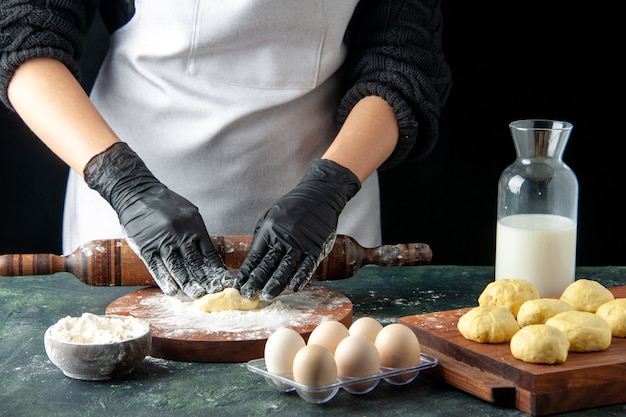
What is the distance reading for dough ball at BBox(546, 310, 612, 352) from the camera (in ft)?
4.70

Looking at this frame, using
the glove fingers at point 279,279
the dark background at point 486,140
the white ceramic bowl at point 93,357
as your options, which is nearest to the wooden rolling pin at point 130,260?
the glove fingers at point 279,279

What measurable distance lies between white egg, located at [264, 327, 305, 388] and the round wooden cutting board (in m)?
0.22

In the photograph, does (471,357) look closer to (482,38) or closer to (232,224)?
(232,224)

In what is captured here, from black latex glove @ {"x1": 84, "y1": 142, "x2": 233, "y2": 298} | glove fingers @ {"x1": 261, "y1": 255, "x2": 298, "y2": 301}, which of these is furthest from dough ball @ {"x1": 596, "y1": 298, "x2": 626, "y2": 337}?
black latex glove @ {"x1": 84, "y1": 142, "x2": 233, "y2": 298}

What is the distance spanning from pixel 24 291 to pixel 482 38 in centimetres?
193

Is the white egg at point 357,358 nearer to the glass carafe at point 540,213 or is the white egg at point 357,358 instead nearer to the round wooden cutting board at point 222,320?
the round wooden cutting board at point 222,320

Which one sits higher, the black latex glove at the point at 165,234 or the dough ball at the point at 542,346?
the black latex glove at the point at 165,234

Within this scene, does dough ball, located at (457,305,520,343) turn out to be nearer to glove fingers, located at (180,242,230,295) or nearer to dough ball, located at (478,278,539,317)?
dough ball, located at (478,278,539,317)

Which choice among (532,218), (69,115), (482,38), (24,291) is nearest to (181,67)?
(69,115)

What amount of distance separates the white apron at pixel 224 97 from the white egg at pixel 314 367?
107cm

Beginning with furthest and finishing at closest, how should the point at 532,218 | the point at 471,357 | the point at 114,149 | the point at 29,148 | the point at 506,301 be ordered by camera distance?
the point at 29,148, the point at 114,149, the point at 532,218, the point at 506,301, the point at 471,357

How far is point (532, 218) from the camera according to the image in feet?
6.12

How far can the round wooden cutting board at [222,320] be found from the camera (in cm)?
160

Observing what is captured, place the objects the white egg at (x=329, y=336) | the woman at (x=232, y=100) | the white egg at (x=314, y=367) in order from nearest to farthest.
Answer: the white egg at (x=314, y=367), the white egg at (x=329, y=336), the woman at (x=232, y=100)
